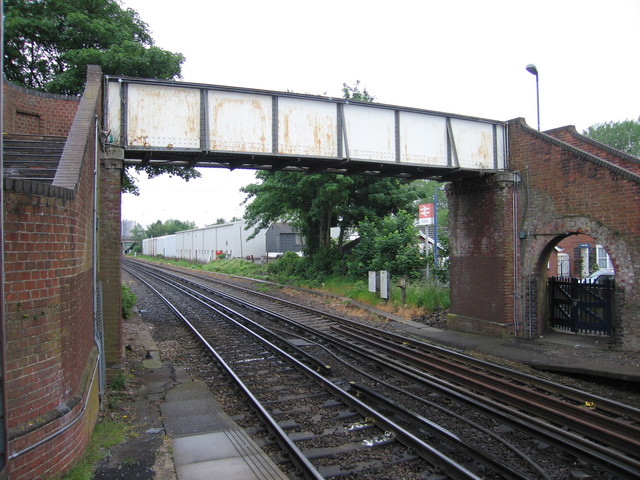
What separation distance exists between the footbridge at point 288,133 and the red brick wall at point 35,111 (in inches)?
69.2

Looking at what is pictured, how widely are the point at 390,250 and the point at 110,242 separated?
1370 centimetres

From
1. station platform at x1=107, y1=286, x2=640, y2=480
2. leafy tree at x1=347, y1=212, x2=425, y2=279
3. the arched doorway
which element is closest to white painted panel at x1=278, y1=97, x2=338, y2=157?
station platform at x1=107, y1=286, x2=640, y2=480

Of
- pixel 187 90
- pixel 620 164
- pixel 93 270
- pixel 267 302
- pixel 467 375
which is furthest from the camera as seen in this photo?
pixel 267 302

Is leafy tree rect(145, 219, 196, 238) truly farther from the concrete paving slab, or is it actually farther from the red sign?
the concrete paving slab

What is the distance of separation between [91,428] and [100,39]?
14827 mm

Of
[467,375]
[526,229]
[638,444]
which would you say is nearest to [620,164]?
[526,229]

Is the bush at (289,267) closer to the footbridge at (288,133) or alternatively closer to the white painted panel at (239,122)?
the footbridge at (288,133)

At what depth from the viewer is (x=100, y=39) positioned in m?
15.6

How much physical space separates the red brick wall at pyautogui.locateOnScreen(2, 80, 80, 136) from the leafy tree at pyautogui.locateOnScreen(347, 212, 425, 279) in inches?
531

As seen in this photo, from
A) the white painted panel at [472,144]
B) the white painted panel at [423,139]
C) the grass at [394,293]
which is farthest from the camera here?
the grass at [394,293]

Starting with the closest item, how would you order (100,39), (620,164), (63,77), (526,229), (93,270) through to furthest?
1. (93,270)
2. (620,164)
3. (526,229)
4. (63,77)
5. (100,39)

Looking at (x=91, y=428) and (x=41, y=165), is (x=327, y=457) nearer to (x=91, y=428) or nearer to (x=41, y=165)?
(x=91, y=428)

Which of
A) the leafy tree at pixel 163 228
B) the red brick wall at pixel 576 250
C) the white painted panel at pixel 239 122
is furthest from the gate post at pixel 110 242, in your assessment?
the leafy tree at pixel 163 228

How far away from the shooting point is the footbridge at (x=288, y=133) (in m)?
8.96
